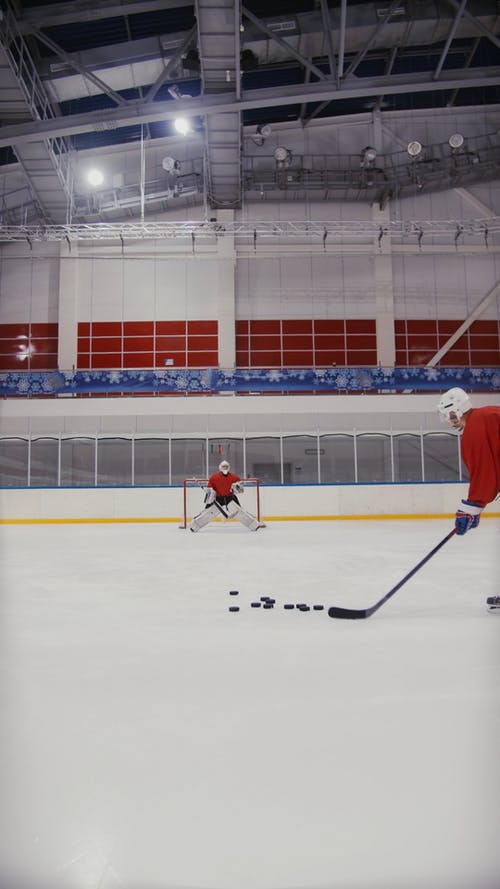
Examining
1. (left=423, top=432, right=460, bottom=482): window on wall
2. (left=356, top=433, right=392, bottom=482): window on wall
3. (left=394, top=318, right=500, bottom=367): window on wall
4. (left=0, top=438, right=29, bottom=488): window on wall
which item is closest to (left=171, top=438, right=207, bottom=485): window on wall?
(left=0, top=438, right=29, bottom=488): window on wall

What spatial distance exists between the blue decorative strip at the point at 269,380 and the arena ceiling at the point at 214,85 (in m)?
4.92

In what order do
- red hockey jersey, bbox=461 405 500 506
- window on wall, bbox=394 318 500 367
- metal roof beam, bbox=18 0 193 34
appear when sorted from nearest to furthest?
red hockey jersey, bbox=461 405 500 506 < metal roof beam, bbox=18 0 193 34 < window on wall, bbox=394 318 500 367

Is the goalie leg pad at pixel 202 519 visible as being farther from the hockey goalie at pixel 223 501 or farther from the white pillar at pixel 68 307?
the white pillar at pixel 68 307

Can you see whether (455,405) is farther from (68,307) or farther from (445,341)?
(68,307)

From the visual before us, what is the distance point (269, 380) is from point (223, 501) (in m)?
6.52

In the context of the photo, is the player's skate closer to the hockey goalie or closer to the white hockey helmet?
the hockey goalie

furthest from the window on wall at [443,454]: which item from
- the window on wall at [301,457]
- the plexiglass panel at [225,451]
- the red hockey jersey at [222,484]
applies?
the red hockey jersey at [222,484]

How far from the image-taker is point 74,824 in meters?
1.32

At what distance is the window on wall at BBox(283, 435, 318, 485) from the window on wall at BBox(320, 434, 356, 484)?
0.26m

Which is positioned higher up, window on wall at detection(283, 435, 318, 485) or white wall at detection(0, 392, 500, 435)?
white wall at detection(0, 392, 500, 435)

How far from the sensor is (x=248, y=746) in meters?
1.73

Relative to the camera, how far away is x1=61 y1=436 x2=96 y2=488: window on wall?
1662 centimetres

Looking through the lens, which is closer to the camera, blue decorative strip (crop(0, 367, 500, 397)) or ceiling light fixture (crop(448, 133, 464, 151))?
blue decorative strip (crop(0, 367, 500, 397))

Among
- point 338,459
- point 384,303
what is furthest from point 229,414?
point 384,303
